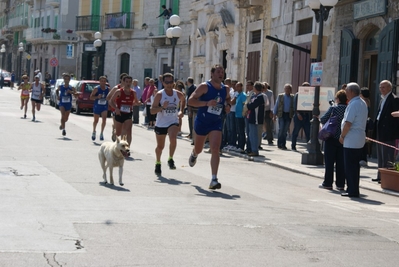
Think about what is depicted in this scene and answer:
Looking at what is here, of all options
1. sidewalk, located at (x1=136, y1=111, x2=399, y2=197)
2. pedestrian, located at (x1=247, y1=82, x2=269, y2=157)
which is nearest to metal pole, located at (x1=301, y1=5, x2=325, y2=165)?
sidewalk, located at (x1=136, y1=111, x2=399, y2=197)

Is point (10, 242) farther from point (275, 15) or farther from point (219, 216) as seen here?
point (275, 15)

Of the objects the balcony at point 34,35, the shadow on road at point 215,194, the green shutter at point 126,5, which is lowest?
the shadow on road at point 215,194

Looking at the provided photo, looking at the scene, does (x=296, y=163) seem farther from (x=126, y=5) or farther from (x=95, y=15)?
(x=95, y=15)

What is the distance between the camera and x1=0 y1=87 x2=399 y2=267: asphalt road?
750 centimetres

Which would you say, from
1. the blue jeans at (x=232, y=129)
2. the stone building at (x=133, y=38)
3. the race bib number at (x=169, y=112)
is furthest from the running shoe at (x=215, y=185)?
the stone building at (x=133, y=38)

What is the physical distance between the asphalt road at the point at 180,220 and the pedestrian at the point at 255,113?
11.9ft

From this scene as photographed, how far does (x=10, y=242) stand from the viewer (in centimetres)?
A: 763

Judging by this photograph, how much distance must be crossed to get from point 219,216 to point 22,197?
2.52 meters

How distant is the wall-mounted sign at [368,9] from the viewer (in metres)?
20.9

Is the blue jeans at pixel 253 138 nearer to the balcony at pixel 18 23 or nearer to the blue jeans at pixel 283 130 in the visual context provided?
the blue jeans at pixel 283 130

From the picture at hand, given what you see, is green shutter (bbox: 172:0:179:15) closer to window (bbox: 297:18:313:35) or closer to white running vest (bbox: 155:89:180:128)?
window (bbox: 297:18:313:35)

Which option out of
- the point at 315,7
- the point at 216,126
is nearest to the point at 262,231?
the point at 216,126

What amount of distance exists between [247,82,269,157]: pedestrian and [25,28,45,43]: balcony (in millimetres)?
57939

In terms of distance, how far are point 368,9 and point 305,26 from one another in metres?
5.84
